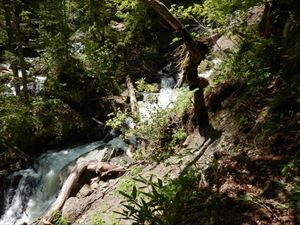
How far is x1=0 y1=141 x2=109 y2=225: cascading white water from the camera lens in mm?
10219

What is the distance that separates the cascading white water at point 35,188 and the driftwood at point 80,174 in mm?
1626

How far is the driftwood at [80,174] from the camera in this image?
8.19 m

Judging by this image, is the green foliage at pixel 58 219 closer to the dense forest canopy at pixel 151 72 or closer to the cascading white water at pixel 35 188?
the cascading white water at pixel 35 188

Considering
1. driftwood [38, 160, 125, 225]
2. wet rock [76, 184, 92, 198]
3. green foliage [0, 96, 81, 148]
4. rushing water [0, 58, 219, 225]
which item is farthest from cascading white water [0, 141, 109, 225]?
wet rock [76, 184, 92, 198]

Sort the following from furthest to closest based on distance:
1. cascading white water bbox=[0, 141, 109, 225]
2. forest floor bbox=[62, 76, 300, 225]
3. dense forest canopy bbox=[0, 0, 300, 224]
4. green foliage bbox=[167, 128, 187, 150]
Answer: cascading white water bbox=[0, 141, 109, 225] < green foliage bbox=[167, 128, 187, 150] < dense forest canopy bbox=[0, 0, 300, 224] < forest floor bbox=[62, 76, 300, 225]

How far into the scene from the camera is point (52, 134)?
12953mm

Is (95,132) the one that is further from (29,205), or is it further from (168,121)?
(168,121)

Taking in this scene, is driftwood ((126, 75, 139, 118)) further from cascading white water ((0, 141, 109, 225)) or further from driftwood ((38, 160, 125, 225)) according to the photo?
driftwood ((38, 160, 125, 225))

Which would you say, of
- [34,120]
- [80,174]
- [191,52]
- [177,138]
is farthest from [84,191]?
[34,120]

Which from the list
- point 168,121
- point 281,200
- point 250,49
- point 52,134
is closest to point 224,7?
point 250,49

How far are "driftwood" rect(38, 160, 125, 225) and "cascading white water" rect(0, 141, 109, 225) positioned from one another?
163 cm

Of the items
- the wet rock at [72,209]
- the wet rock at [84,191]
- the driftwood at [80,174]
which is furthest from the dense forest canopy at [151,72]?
the wet rock at [72,209]

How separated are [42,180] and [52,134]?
8.04 feet

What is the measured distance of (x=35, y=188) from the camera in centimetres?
1080
